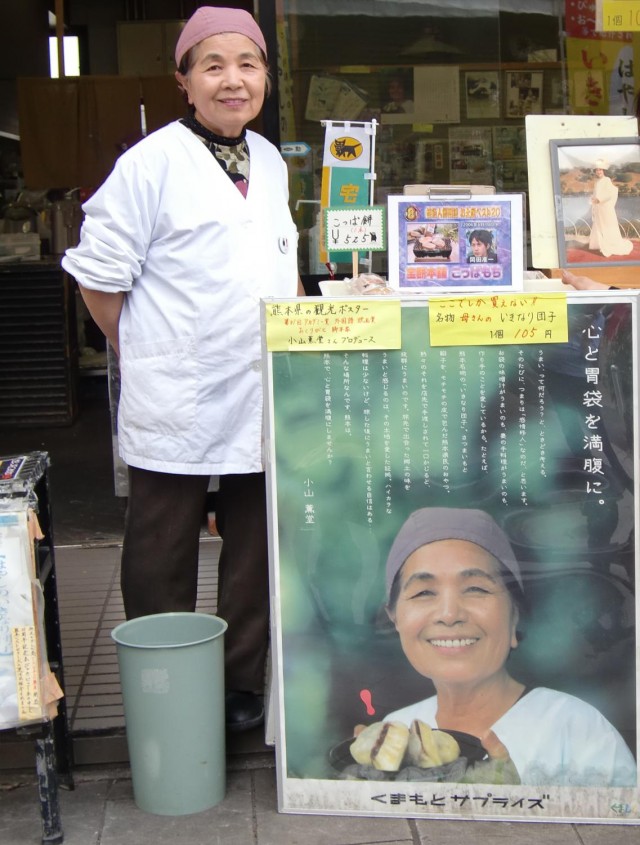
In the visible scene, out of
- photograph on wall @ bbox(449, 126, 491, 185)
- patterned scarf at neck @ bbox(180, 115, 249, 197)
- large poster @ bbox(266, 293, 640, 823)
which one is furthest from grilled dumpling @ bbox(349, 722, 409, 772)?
photograph on wall @ bbox(449, 126, 491, 185)

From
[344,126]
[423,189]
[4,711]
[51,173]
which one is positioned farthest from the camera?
[51,173]

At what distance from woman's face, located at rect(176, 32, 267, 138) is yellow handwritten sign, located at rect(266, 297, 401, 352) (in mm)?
696

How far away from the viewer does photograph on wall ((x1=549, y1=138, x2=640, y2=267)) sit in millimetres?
3422

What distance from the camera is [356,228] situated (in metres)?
3.17

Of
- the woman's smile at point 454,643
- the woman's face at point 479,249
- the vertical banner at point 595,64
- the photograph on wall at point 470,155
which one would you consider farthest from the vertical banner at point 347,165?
the vertical banner at point 595,64

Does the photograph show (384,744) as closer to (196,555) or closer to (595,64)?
(196,555)

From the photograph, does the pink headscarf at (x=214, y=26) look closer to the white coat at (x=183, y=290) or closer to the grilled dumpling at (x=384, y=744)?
the white coat at (x=183, y=290)

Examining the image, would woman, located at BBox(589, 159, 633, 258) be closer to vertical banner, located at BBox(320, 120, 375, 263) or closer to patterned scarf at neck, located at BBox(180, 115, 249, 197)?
vertical banner, located at BBox(320, 120, 375, 263)

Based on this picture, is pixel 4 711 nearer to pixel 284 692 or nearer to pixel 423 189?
pixel 284 692

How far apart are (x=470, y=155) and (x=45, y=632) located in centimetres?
356

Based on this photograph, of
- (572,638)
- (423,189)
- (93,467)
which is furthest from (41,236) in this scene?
(572,638)

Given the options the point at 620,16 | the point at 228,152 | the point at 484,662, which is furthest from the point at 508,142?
the point at 484,662

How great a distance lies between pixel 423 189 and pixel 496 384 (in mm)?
647

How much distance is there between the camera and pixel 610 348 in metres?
2.90
